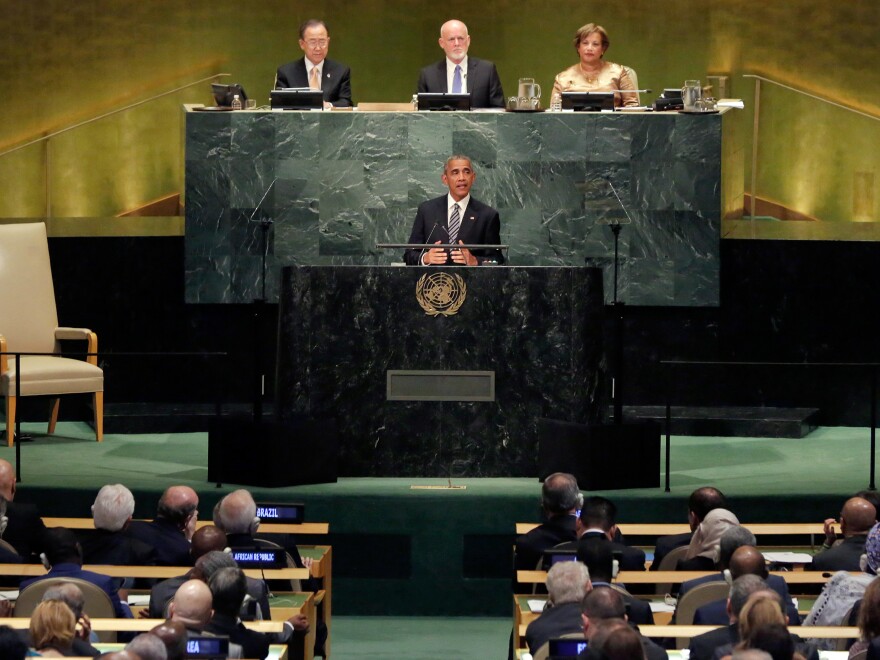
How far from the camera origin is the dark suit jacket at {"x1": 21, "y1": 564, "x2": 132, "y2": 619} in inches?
226

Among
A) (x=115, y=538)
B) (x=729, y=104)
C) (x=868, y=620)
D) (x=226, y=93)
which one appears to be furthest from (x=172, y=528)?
(x=729, y=104)

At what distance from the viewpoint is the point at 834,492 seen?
8586 mm

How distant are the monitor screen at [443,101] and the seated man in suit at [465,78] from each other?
1.09 ft

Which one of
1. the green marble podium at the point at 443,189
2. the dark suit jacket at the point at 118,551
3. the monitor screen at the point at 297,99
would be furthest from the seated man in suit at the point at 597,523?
the monitor screen at the point at 297,99

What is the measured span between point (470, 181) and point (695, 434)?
2586mm

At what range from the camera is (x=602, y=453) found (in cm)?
848

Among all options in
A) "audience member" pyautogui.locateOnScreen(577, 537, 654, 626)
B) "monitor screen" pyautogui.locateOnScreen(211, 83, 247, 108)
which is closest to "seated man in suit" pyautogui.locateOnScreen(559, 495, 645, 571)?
"audience member" pyautogui.locateOnScreen(577, 537, 654, 626)

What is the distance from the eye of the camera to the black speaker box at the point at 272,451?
27.8ft

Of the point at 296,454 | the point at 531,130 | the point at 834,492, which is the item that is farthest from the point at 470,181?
the point at 834,492

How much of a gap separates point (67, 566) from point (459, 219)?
3930 mm

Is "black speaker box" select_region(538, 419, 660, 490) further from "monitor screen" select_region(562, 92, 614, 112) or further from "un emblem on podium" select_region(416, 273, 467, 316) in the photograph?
"monitor screen" select_region(562, 92, 614, 112)

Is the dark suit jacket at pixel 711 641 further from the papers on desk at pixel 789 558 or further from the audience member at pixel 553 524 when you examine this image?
the papers on desk at pixel 789 558

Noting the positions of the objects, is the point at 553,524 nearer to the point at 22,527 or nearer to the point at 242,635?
the point at 242,635

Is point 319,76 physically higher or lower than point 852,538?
higher
